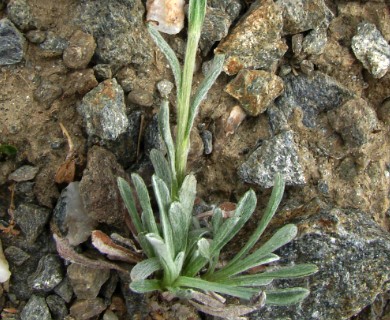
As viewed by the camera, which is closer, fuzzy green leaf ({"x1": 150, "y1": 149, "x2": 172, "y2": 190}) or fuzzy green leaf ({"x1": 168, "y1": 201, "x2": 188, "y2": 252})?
fuzzy green leaf ({"x1": 168, "y1": 201, "x2": 188, "y2": 252})

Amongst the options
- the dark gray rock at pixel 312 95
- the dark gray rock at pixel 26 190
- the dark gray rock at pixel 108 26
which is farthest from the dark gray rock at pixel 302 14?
the dark gray rock at pixel 26 190

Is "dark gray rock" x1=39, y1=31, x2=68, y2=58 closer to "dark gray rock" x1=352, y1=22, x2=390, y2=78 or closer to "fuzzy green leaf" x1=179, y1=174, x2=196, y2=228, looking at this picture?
"fuzzy green leaf" x1=179, y1=174, x2=196, y2=228

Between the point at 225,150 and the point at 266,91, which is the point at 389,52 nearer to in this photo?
the point at 266,91

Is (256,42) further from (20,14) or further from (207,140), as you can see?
(20,14)

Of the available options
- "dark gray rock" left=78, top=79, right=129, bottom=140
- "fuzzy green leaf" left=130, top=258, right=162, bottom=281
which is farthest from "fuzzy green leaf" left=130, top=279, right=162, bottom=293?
"dark gray rock" left=78, top=79, right=129, bottom=140

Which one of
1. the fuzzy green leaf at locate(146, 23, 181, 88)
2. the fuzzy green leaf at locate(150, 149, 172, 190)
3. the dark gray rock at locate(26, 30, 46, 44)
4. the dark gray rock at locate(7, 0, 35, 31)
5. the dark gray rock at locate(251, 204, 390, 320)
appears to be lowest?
the dark gray rock at locate(251, 204, 390, 320)

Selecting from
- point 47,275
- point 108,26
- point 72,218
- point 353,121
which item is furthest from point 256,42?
point 47,275
